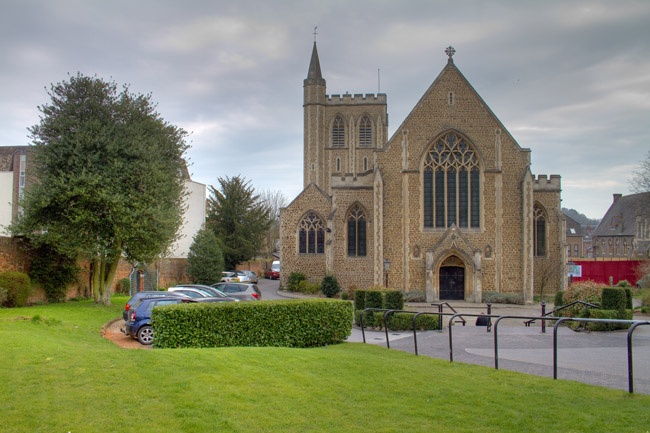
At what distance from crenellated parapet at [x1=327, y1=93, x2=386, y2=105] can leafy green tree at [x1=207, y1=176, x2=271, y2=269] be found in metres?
16.1

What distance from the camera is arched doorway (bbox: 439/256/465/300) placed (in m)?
33.9

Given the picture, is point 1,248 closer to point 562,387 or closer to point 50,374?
point 50,374

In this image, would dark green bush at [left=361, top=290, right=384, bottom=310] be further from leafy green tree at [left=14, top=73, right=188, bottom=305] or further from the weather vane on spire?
the weather vane on spire

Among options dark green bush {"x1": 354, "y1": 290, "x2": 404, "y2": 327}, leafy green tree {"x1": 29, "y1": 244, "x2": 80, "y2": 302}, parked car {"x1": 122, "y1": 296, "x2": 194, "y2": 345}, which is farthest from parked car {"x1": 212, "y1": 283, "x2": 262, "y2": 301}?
parked car {"x1": 122, "y1": 296, "x2": 194, "y2": 345}

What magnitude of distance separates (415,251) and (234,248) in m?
19.1

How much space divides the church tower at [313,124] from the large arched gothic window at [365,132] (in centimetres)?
403

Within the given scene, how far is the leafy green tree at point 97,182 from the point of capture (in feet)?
71.5

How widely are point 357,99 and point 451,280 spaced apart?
3065 cm

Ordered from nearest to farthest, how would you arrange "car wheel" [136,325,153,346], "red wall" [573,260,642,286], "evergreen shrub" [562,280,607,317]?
"car wheel" [136,325,153,346], "evergreen shrub" [562,280,607,317], "red wall" [573,260,642,286]

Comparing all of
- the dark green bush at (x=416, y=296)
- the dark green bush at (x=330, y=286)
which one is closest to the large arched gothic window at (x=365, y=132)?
the dark green bush at (x=330, y=286)

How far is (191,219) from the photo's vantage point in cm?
5031

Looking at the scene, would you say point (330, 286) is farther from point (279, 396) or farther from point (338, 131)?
point (338, 131)

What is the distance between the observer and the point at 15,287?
811 inches

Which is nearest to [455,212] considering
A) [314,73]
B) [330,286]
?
[330,286]
